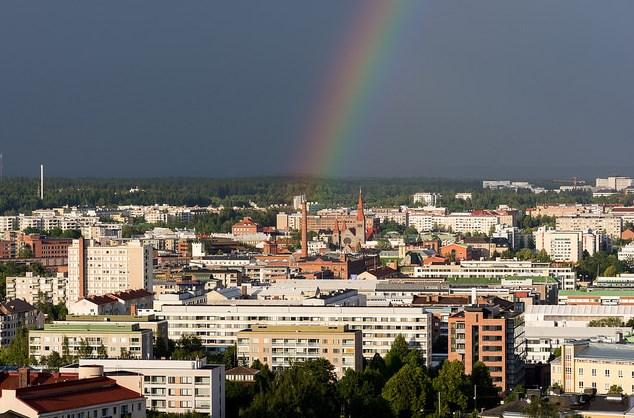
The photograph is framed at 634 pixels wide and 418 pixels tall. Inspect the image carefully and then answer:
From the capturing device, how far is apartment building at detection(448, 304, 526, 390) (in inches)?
1259

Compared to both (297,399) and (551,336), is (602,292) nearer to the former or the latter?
(551,336)

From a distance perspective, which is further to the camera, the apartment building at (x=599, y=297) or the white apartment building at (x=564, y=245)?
the white apartment building at (x=564, y=245)

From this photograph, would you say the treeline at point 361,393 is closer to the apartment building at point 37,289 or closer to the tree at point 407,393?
the tree at point 407,393

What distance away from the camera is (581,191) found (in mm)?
146625

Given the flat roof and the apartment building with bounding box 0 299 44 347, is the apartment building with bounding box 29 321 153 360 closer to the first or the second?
the flat roof

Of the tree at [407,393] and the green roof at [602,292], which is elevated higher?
the green roof at [602,292]

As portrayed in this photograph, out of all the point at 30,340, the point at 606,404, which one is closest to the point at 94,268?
the point at 30,340

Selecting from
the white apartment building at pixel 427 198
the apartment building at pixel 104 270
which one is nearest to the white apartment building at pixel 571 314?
the apartment building at pixel 104 270

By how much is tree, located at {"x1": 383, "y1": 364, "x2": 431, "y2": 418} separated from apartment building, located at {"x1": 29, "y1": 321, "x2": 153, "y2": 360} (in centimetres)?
678

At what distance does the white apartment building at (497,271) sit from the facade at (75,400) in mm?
35945

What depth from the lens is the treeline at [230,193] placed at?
401ft

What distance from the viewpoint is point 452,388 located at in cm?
2875

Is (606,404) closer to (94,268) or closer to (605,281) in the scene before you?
(94,268)

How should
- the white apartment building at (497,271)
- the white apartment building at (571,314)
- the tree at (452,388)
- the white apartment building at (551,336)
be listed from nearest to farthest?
the tree at (452,388) < the white apartment building at (551,336) < the white apartment building at (571,314) < the white apartment building at (497,271)
